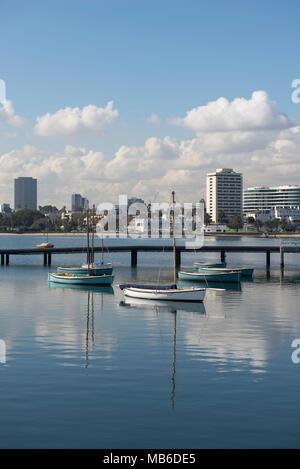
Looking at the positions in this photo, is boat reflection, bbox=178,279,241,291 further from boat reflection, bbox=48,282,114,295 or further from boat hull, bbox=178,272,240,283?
boat reflection, bbox=48,282,114,295

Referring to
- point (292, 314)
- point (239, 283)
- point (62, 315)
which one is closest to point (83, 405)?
point (62, 315)

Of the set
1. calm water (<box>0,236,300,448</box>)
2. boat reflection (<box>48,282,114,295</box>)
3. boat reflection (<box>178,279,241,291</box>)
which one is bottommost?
boat reflection (<box>178,279,241,291</box>)

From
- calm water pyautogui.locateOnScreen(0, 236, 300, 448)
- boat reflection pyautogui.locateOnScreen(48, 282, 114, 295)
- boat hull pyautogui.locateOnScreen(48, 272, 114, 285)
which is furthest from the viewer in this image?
boat hull pyautogui.locateOnScreen(48, 272, 114, 285)

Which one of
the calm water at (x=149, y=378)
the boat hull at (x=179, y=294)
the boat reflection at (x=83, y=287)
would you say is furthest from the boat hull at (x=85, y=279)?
the calm water at (x=149, y=378)

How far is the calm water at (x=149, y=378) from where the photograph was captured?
2086 cm

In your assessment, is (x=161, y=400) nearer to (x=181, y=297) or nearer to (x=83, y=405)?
(x=83, y=405)

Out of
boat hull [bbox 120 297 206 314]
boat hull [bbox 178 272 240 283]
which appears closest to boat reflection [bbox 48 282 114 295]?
boat hull [bbox 120 297 206 314]

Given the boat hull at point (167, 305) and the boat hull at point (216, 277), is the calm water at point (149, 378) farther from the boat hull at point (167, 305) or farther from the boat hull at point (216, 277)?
the boat hull at point (216, 277)

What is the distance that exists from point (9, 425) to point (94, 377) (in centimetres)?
766

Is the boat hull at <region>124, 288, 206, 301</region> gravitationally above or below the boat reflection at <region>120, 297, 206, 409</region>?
above

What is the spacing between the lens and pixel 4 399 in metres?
25.0

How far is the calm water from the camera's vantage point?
20.9 m

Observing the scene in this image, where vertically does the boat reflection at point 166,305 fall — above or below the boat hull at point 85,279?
below

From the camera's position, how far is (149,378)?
28.8 meters
